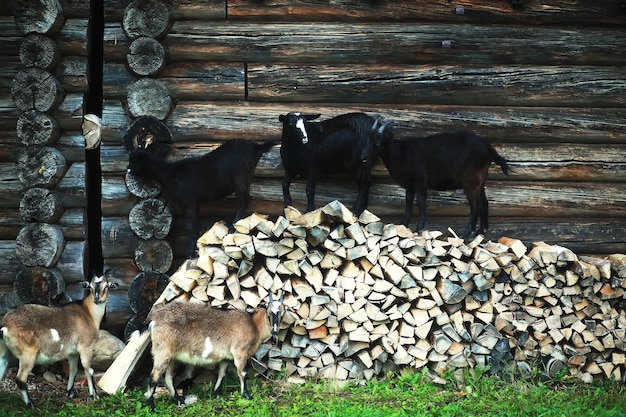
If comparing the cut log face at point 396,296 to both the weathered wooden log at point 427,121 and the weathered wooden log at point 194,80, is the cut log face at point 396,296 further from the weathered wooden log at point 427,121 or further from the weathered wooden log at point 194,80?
the weathered wooden log at point 194,80

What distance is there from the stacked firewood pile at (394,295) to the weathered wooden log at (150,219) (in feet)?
2.19

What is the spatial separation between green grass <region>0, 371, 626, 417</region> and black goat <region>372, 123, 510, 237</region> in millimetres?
1593

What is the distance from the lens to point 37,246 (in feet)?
26.3

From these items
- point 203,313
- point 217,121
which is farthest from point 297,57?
point 203,313

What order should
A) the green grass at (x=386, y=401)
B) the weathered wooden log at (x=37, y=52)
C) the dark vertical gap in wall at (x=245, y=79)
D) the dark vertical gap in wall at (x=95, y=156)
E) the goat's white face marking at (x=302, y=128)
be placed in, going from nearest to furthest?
the green grass at (x=386, y=401) → the goat's white face marking at (x=302, y=128) → the weathered wooden log at (x=37, y=52) → the dark vertical gap in wall at (x=245, y=79) → the dark vertical gap in wall at (x=95, y=156)

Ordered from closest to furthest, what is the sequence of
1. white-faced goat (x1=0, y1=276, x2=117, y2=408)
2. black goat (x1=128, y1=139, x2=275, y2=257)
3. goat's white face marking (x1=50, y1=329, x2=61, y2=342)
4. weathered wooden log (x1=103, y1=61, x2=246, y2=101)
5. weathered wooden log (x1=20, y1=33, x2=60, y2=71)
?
white-faced goat (x1=0, y1=276, x2=117, y2=408), goat's white face marking (x1=50, y1=329, x2=61, y2=342), black goat (x1=128, y1=139, x2=275, y2=257), weathered wooden log (x1=20, y1=33, x2=60, y2=71), weathered wooden log (x1=103, y1=61, x2=246, y2=101)

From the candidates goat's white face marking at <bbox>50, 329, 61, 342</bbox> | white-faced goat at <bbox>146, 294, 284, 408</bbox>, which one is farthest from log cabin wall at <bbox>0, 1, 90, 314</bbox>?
white-faced goat at <bbox>146, 294, 284, 408</bbox>

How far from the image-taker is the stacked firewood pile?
7.28 meters

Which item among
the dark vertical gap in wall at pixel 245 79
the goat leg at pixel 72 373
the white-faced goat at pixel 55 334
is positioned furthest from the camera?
the dark vertical gap in wall at pixel 245 79

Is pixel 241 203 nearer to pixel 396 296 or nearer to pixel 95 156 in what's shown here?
pixel 396 296

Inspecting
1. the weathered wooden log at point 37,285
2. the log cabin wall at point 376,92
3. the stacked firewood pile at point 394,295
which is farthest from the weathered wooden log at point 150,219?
the weathered wooden log at point 37,285

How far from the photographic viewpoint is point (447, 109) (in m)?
8.45

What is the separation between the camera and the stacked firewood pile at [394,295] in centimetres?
728

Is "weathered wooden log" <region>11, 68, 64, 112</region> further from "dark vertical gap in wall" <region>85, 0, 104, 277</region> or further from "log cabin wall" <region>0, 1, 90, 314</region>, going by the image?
"dark vertical gap in wall" <region>85, 0, 104, 277</region>
